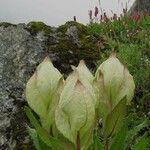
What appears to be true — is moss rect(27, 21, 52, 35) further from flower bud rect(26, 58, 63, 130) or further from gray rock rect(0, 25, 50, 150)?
flower bud rect(26, 58, 63, 130)

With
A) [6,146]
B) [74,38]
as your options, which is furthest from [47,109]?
[74,38]

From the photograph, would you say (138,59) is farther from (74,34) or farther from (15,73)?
(15,73)

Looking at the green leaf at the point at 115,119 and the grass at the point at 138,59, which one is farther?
the grass at the point at 138,59

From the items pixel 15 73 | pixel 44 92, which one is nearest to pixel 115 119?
pixel 44 92

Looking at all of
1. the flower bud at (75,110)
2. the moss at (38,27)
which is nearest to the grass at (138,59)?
the moss at (38,27)

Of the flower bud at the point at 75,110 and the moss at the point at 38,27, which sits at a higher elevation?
the moss at the point at 38,27

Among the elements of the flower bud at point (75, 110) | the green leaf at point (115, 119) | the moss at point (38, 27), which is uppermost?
the moss at point (38, 27)

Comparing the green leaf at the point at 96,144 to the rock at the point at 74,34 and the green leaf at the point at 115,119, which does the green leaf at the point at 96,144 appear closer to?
the green leaf at the point at 115,119

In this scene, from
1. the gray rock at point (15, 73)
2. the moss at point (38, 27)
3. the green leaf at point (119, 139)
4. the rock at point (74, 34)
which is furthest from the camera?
the rock at point (74, 34)

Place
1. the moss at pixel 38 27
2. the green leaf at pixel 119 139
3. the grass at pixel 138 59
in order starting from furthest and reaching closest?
the moss at pixel 38 27
the grass at pixel 138 59
the green leaf at pixel 119 139
